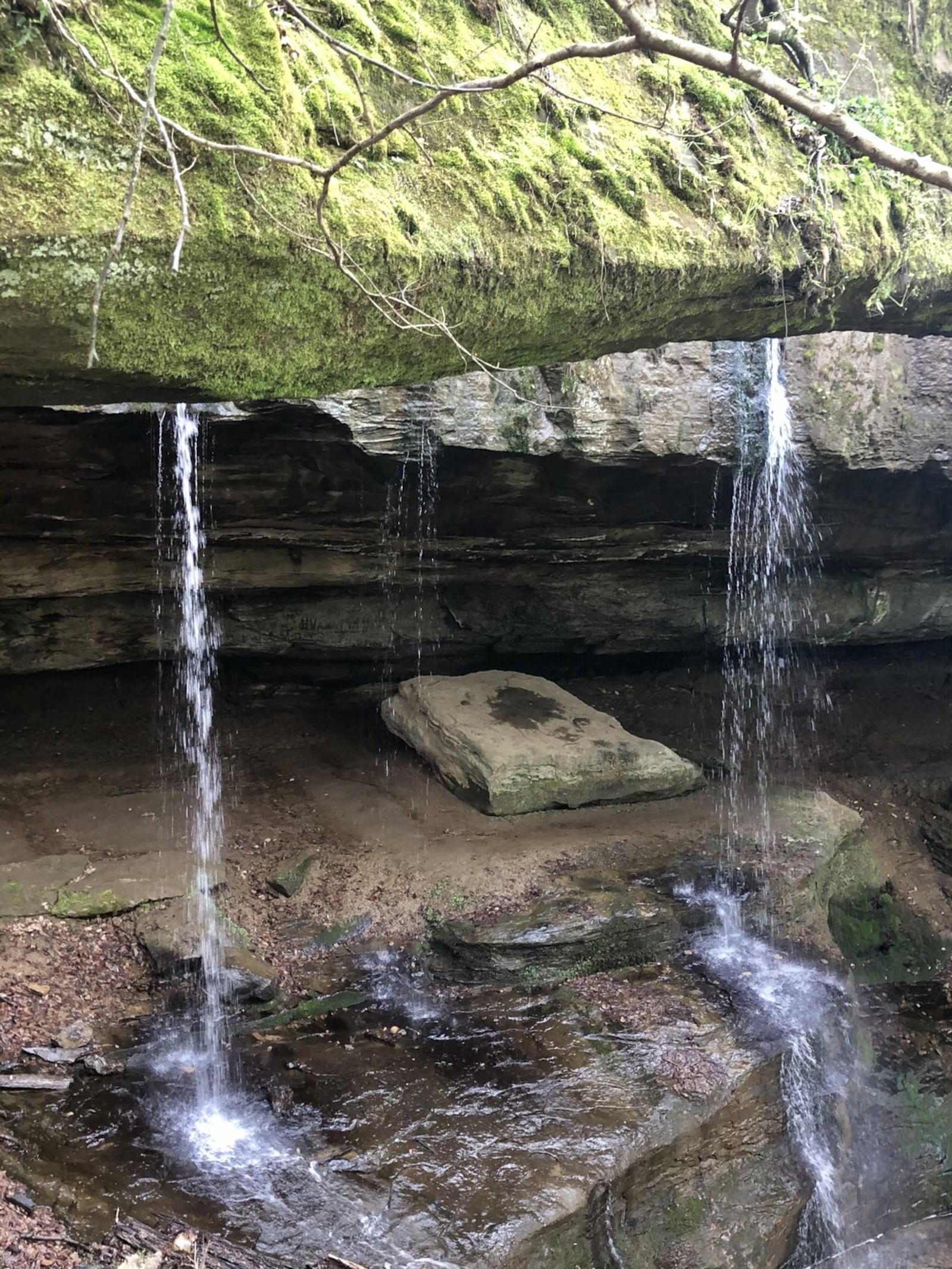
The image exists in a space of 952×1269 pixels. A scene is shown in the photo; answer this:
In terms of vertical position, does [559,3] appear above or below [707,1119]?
above

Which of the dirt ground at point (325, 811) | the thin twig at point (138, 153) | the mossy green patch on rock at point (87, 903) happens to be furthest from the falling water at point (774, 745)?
Result: the thin twig at point (138, 153)

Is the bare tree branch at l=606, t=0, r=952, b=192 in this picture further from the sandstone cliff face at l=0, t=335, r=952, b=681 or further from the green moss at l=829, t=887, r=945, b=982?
the green moss at l=829, t=887, r=945, b=982

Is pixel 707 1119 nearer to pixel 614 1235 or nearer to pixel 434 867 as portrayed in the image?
pixel 614 1235

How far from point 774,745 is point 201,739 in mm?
6824

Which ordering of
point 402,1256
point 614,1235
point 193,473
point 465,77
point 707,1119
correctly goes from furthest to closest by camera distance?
point 193,473 → point 707,1119 → point 614,1235 → point 402,1256 → point 465,77

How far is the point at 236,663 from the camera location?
9.20 meters

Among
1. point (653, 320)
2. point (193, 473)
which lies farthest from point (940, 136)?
point (193, 473)

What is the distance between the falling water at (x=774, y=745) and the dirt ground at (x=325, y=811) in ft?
1.44

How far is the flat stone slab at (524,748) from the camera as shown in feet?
24.2

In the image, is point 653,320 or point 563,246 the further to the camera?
point 653,320

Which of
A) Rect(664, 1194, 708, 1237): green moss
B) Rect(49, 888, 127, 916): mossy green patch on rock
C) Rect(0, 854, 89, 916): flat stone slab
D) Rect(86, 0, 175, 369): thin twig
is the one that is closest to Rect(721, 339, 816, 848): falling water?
Rect(664, 1194, 708, 1237): green moss

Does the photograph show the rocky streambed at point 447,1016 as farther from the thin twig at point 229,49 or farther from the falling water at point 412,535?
the thin twig at point 229,49

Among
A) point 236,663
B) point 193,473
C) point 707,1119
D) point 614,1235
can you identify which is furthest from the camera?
point 236,663

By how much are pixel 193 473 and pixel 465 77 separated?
4343 millimetres
